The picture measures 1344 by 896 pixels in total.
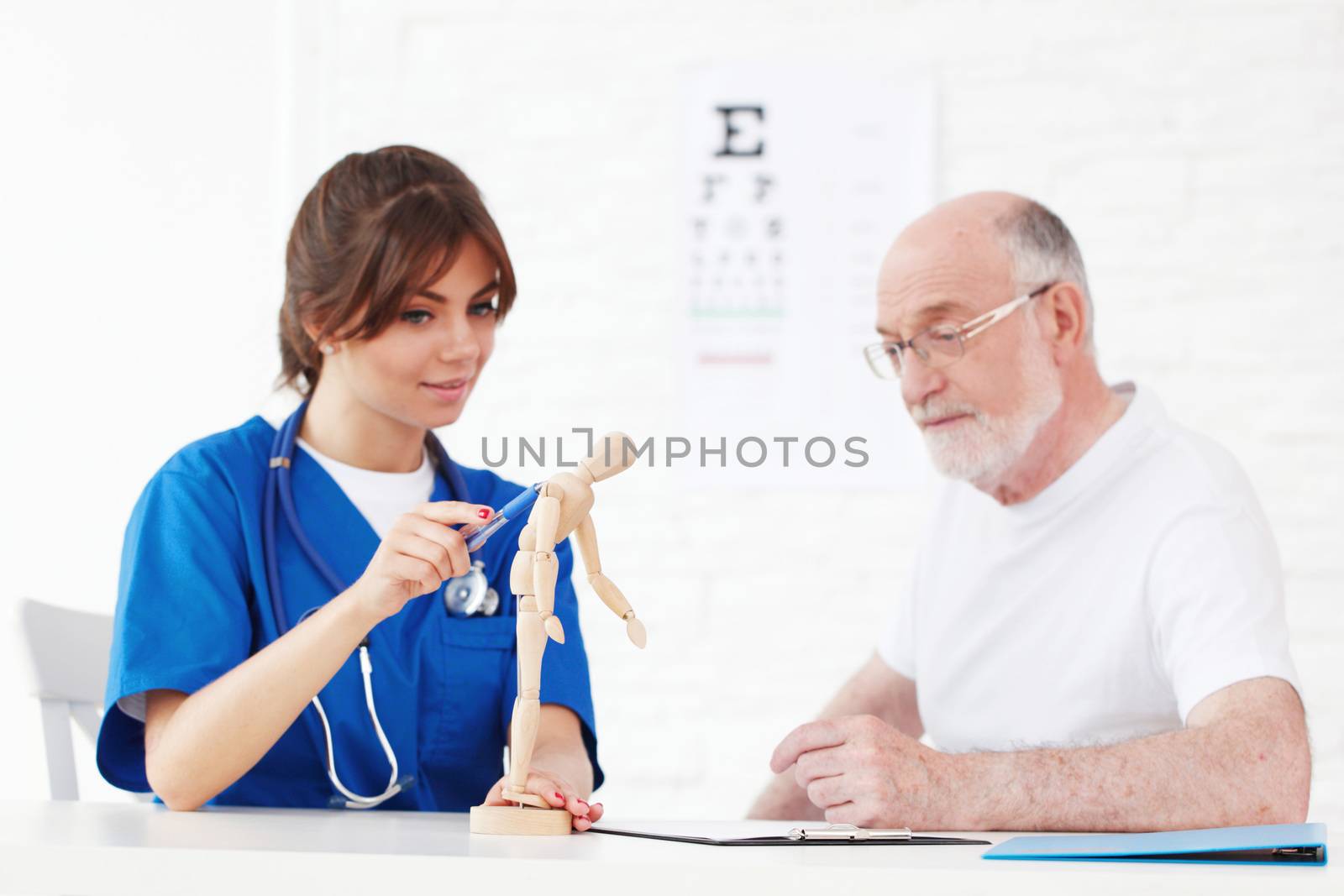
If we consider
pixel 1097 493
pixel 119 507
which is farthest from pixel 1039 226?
pixel 119 507

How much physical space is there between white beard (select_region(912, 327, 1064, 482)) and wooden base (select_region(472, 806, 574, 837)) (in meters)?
0.91

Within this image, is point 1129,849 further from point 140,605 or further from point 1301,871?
point 140,605

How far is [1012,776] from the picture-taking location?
1.26 meters

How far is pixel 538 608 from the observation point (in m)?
1.15

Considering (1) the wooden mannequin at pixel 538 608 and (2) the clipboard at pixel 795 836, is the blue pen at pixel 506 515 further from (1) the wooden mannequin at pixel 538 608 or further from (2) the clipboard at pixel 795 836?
(2) the clipboard at pixel 795 836

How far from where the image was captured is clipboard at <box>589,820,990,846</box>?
3.45ft

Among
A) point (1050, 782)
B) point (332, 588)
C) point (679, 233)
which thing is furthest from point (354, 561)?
point (679, 233)

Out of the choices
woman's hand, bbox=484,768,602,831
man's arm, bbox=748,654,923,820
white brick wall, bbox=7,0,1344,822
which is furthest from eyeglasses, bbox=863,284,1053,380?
woman's hand, bbox=484,768,602,831

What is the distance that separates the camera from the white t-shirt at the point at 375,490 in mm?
1615

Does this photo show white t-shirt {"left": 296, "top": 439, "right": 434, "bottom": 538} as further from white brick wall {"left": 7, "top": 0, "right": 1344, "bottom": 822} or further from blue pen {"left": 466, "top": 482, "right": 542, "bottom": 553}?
white brick wall {"left": 7, "top": 0, "right": 1344, "bottom": 822}

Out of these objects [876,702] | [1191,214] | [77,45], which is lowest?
[876,702]

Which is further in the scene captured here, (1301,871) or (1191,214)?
(1191,214)

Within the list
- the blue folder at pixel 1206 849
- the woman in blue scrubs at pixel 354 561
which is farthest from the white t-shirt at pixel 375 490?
the blue folder at pixel 1206 849

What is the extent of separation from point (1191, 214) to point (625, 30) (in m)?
1.19
